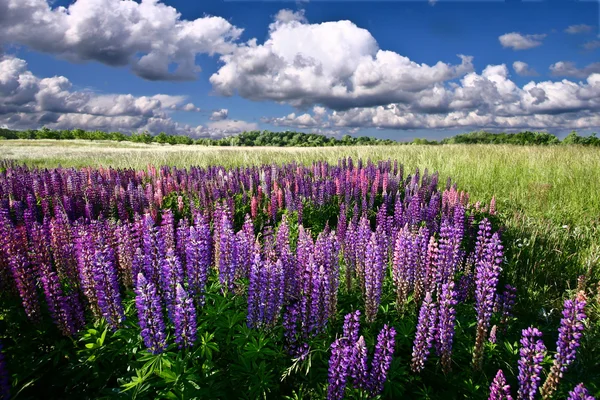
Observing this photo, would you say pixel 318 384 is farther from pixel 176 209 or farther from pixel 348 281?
pixel 176 209

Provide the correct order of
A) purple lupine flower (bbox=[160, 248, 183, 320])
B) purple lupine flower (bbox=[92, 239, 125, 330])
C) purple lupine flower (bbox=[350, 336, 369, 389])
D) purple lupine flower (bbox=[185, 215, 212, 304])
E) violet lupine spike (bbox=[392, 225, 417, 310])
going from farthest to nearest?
violet lupine spike (bbox=[392, 225, 417, 310]) → purple lupine flower (bbox=[185, 215, 212, 304]) → purple lupine flower (bbox=[92, 239, 125, 330]) → purple lupine flower (bbox=[160, 248, 183, 320]) → purple lupine flower (bbox=[350, 336, 369, 389])

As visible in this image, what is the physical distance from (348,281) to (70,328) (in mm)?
2641

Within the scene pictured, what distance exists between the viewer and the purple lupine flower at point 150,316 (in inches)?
93.3

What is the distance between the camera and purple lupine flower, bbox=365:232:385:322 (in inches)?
122

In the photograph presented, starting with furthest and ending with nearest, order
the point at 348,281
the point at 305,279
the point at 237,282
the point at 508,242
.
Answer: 1. the point at 508,242
2. the point at 348,281
3. the point at 237,282
4. the point at 305,279

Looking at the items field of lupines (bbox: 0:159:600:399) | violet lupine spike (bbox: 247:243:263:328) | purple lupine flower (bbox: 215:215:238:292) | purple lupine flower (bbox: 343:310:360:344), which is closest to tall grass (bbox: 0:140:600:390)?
field of lupines (bbox: 0:159:600:399)

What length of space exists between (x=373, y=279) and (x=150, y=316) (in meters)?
1.81

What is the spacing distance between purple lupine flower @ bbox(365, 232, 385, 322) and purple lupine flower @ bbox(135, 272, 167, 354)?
1.70m

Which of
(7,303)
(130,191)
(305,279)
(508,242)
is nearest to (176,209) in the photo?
(130,191)

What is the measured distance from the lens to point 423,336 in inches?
109

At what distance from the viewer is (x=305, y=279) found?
9.86ft

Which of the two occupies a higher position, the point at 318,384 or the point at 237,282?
the point at 237,282

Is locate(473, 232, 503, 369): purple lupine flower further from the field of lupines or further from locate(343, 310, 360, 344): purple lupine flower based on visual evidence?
locate(343, 310, 360, 344): purple lupine flower

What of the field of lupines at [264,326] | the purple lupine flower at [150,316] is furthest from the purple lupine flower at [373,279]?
the purple lupine flower at [150,316]
